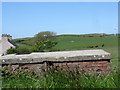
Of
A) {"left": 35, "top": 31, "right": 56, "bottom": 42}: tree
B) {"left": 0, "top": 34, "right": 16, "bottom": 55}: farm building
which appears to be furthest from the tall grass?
{"left": 35, "top": 31, "right": 56, "bottom": 42}: tree

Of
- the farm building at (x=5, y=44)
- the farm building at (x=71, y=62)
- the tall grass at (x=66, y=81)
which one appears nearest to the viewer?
the tall grass at (x=66, y=81)

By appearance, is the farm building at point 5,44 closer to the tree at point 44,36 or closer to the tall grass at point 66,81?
the tree at point 44,36

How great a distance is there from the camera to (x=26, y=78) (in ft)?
17.0

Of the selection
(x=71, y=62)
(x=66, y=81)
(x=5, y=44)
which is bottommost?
(x=5, y=44)

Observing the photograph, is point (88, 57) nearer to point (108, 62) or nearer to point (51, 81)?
point (108, 62)

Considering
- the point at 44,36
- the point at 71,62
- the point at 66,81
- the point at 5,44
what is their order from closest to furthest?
the point at 66,81
the point at 71,62
the point at 5,44
the point at 44,36

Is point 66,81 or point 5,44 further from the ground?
point 66,81

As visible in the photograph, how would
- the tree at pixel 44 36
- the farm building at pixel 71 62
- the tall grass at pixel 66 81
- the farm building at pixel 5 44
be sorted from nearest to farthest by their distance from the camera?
the tall grass at pixel 66 81 < the farm building at pixel 71 62 < the farm building at pixel 5 44 < the tree at pixel 44 36

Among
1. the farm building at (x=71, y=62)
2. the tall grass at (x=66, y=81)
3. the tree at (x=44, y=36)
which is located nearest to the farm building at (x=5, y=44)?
the tree at (x=44, y=36)

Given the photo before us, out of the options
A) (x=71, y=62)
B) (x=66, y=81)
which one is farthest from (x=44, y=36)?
(x=66, y=81)

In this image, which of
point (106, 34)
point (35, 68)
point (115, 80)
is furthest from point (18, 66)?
point (106, 34)

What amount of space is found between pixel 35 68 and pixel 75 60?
1026 mm

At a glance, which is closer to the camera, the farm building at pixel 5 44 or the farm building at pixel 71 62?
the farm building at pixel 71 62

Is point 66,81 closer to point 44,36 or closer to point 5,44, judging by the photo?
point 5,44
